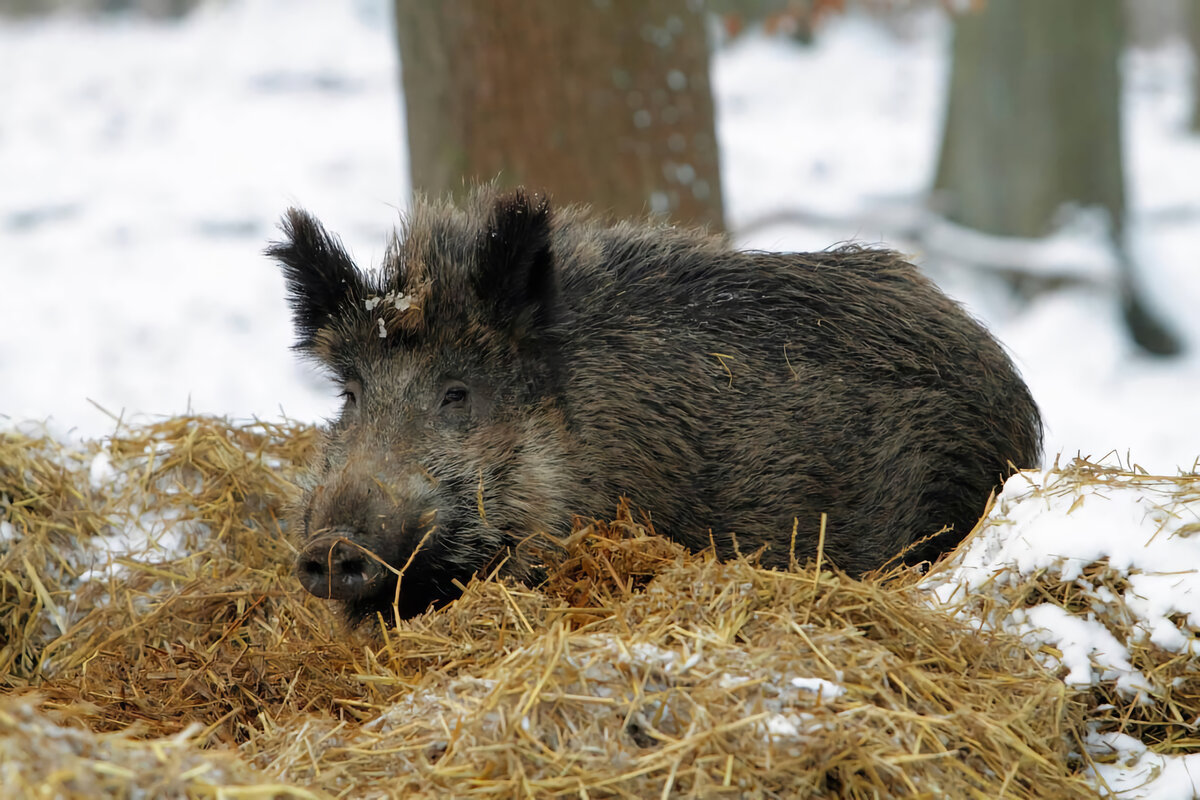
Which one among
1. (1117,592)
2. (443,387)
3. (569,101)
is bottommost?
(1117,592)

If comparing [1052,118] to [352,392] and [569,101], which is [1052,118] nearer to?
[569,101]

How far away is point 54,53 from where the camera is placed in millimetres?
21656

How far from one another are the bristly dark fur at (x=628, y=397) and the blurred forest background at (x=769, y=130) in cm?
82

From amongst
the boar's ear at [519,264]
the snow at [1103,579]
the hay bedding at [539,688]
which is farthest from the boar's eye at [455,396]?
the snow at [1103,579]

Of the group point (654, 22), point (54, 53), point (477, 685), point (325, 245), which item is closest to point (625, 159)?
point (654, 22)

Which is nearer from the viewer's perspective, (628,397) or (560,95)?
(628,397)

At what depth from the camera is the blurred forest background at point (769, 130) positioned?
650cm

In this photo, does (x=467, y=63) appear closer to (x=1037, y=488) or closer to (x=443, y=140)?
(x=443, y=140)

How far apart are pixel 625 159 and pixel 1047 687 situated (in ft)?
13.6

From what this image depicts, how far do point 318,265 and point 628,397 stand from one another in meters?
1.19

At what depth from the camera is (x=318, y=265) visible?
4.31m

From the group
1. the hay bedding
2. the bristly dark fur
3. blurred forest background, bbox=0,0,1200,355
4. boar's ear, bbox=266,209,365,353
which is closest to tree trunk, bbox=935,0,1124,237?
blurred forest background, bbox=0,0,1200,355

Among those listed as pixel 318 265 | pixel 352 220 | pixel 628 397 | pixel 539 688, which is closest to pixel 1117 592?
pixel 539 688

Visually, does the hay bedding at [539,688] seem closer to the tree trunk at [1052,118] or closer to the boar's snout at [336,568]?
the boar's snout at [336,568]
